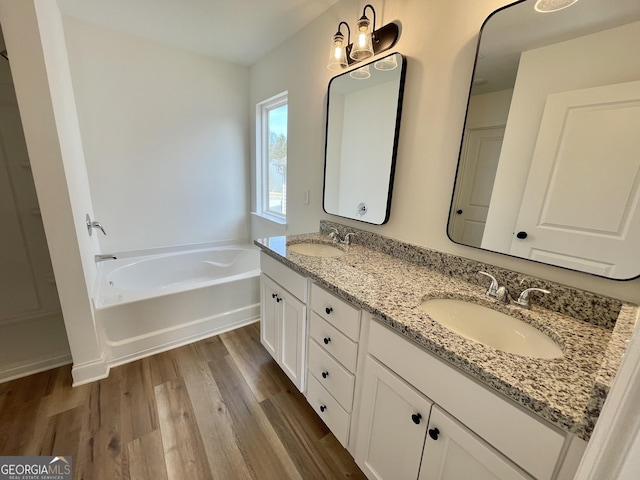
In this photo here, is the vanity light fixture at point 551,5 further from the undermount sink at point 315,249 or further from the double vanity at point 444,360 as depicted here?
the undermount sink at point 315,249

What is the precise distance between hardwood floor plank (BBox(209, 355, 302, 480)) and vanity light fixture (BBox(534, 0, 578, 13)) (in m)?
2.06

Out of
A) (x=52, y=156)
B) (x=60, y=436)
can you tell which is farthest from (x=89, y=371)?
(x=52, y=156)

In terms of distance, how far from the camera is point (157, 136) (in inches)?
94.3

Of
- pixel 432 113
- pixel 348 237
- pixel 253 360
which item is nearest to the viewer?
pixel 432 113

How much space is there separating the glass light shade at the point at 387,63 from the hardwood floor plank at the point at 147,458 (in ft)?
7.23

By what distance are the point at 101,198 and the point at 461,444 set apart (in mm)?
2927

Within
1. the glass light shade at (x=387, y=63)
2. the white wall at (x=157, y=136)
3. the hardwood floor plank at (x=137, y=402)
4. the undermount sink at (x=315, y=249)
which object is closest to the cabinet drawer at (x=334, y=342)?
the undermount sink at (x=315, y=249)

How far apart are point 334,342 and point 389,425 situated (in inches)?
13.9

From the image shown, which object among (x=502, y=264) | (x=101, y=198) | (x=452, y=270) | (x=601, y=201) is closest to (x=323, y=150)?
(x=452, y=270)

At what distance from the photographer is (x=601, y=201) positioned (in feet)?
2.68

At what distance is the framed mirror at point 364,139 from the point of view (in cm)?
139

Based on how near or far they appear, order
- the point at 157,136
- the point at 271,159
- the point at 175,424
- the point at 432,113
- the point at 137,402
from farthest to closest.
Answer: the point at 271,159, the point at 157,136, the point at 137,402, the point at 175,424, the point at 432,113

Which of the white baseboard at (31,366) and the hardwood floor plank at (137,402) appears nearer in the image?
the hardwood floor plank at (137,402)

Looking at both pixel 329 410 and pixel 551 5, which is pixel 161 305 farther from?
pixel 551 5
